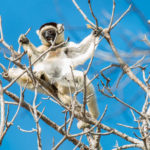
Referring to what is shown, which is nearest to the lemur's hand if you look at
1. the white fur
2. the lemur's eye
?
the white fur

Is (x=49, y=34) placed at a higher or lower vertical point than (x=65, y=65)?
higher

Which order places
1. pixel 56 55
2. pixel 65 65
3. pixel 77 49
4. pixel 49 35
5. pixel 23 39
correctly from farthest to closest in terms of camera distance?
pixel 49 35
pixel 77 49
pixel 56 55
pixel 65 65
pixel 23 39

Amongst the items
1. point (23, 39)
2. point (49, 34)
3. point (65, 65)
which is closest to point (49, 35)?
point (49, 34)

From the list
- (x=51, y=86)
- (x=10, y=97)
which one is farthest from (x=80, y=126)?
(x=10, y=97)

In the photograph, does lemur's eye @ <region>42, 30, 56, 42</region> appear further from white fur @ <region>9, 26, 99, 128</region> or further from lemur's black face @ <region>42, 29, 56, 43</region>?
white fur @ <region>9, 26, 99, 128</region>

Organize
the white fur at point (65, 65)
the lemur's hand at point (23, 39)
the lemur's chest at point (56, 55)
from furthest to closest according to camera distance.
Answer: the lemur's chest at point (56, 55) < the white fur at point (65, 65) < the lemur's hand at point (23, 39)

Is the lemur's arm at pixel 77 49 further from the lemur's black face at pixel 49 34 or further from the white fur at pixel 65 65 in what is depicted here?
the lemur's black face at pixel 49 34

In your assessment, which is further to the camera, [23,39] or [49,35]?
[49,35]

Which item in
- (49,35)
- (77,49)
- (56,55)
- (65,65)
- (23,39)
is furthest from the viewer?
(49,35)

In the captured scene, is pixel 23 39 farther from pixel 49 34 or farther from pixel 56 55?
pixel 49 34

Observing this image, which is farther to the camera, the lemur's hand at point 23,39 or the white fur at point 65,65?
the white fur at point 65,65

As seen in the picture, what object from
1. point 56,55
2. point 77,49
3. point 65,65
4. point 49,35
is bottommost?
point 65,65

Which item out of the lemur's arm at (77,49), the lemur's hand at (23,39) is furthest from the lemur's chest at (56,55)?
the lemur's hand at (23,39)

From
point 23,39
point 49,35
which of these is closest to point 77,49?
point 49,35
